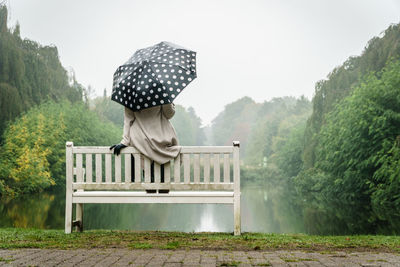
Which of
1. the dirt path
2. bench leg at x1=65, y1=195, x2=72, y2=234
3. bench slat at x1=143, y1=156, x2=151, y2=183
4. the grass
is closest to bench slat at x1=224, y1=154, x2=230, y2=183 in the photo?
the grass

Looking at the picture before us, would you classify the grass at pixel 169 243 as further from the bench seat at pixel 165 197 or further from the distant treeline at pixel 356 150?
the distant treeline at pixel 356 150

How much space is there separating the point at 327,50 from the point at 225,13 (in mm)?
18607

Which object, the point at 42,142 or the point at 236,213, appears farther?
the point at 42,142

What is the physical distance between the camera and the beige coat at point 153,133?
177 inches

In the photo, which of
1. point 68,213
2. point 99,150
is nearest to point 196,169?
point 99,150

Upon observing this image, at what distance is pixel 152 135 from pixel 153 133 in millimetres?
37

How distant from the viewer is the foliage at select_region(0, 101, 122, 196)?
50.6 ft

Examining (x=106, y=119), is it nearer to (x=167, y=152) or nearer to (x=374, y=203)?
(x=374, y=203)

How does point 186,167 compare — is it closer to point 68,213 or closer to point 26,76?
point 68,213

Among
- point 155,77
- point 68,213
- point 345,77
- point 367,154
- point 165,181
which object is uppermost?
point 345,77

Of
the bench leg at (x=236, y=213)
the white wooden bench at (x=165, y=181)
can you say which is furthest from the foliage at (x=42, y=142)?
the bench leg at (x=236, y=213)

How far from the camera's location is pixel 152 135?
459 cm

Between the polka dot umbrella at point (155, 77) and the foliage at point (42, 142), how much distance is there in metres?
10.6

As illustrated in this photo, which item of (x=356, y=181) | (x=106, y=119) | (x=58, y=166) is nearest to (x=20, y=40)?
(x=58, y=166)
